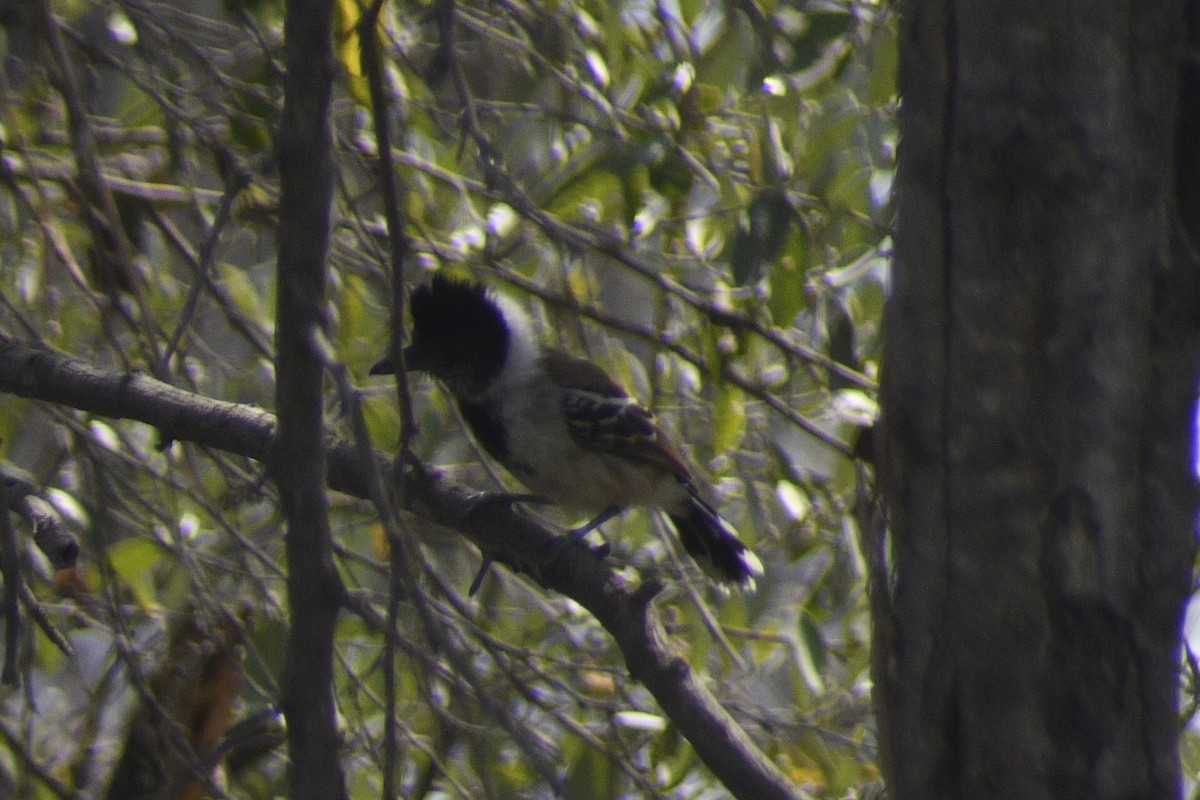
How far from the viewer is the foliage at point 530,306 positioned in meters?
3.27

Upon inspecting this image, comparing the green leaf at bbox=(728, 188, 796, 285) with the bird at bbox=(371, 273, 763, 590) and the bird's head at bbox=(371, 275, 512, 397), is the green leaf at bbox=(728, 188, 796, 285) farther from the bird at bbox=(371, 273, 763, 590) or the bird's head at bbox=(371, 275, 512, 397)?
the bird's head at bbox=(371, 275, 512, 397)

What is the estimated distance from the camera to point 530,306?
4.93 m

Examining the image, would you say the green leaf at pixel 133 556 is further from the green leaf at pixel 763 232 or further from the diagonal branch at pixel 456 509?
the green leaf at pixel 763 232

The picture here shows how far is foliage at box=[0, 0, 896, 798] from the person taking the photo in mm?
3273

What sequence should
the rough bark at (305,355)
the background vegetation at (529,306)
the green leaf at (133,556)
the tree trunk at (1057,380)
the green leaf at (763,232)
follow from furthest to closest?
the green leaf at (133,556)
the background vegetation at (529,306)
the green leaf at (763,232)
the rough bark at (305,355)
the tree trunk at (1057,380)

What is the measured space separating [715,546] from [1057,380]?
9.32 feet

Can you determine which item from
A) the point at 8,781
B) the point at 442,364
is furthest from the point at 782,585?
the point at 8,781

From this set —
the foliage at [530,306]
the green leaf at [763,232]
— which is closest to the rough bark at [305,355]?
the foliage at [530,306]

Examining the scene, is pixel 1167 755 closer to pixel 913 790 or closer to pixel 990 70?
pixel 913 790

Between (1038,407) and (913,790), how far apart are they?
1.41 ft

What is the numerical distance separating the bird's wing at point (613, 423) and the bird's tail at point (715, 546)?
0.53ft

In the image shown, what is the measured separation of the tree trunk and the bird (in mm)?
2557

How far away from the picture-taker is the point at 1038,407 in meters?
1.52

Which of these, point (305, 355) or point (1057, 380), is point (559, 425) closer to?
point (305, 355)
